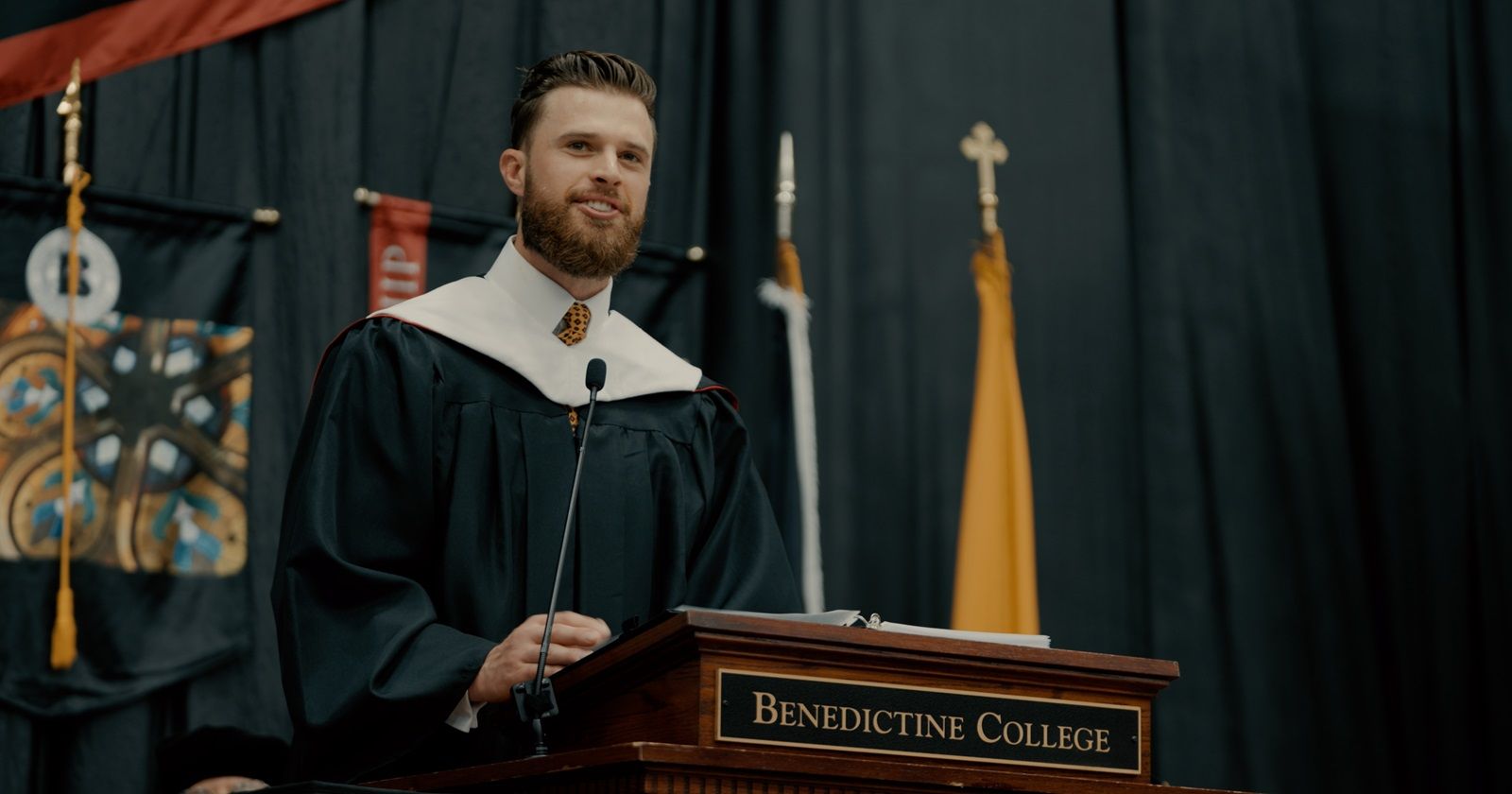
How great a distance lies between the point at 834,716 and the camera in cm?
185

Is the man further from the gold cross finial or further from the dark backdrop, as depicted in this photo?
the gold cross finial

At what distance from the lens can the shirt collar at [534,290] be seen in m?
2.81

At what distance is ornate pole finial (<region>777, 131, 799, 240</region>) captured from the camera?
4.87 metres

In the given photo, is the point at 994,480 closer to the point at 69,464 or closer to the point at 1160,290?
the point at 1160,290

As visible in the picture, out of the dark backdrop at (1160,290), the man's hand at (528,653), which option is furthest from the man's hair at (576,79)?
the dark backdrop at (1160,290)

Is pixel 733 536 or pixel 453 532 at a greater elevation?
pixel 733 536

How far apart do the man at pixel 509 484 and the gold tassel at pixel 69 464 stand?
155 centimetres

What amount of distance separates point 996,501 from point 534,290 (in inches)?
101

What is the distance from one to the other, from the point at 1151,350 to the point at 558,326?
3102mm

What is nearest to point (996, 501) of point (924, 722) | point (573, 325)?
point (573, 325)

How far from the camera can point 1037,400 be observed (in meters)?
5.48

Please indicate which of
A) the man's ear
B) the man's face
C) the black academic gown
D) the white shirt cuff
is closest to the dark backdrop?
the man's ear

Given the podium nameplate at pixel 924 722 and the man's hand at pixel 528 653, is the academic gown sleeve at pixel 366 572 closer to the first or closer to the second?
the man's hand at pixel 528 653

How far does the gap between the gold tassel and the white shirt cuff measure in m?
1.97
